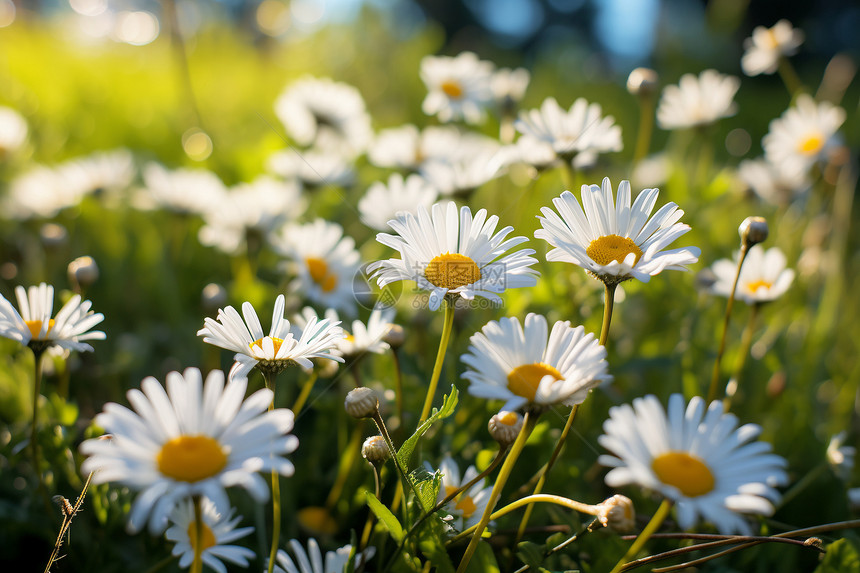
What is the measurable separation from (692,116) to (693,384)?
73cm

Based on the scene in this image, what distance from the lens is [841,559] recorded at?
2.41 feet

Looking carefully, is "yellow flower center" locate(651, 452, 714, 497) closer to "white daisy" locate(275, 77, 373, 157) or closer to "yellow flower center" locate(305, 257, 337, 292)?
"yellow flower center" locate(305, 257, 337, 292)

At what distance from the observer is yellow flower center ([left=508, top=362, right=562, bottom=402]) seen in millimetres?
604

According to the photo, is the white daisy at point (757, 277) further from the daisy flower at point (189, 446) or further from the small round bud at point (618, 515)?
the daisy flower at point (189, 446)

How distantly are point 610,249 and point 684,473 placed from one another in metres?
0.27

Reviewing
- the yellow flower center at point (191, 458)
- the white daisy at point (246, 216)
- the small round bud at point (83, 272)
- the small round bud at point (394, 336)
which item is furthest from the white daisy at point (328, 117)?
the yellow flower center at point (191, 458)

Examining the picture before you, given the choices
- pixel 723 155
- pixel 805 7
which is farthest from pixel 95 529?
pixel 805 7

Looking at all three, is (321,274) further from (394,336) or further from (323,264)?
(394,336)

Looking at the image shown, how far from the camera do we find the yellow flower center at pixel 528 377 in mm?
604

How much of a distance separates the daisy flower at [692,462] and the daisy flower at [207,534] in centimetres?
40

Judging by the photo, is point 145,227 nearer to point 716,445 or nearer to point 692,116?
point 692,116

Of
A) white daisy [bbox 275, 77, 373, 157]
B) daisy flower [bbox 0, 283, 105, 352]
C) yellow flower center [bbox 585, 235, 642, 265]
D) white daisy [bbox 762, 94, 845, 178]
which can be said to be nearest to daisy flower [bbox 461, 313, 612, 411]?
yellow flower center [bbox 585, 235, 642, 265]

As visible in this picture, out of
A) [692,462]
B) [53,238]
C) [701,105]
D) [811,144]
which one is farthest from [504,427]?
[811,144]

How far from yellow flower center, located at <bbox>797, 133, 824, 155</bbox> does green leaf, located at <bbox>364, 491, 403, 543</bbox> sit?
142 cm
